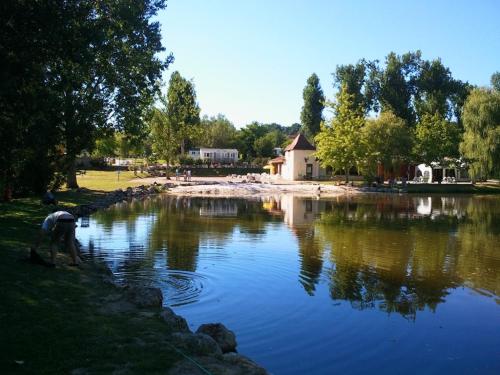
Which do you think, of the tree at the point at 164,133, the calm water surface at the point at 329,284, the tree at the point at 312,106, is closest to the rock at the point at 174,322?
the calm water surface at the point at 329,284

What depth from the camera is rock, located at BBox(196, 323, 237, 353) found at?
7664mm

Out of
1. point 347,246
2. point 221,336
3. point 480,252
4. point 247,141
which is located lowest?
point 480,252

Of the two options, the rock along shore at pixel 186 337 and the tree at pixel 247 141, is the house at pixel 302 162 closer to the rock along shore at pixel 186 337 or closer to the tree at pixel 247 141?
the tree at pixel 247 141

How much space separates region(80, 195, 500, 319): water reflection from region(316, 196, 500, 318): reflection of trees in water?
0.03 meters

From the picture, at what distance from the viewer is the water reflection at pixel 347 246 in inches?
488

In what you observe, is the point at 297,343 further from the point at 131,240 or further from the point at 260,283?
the point at 131,240

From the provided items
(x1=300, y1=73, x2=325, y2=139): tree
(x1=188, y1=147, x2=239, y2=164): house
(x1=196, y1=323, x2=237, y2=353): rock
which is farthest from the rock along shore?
(x1=188, y1=147, x2=239, y2=164): house

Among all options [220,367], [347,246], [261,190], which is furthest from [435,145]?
[220,367]

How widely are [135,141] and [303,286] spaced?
3052cm

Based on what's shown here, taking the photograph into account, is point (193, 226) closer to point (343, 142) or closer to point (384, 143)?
point (343, 142)

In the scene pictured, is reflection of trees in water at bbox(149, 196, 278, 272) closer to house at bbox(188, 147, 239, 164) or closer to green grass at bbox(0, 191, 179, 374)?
green grass at bbox(0, 191, 179, 374)

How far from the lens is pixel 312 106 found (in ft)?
293

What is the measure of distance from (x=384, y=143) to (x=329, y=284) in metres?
49.1

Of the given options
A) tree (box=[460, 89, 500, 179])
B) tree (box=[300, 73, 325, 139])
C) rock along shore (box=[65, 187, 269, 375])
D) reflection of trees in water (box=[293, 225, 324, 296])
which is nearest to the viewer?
rock along shore (box=[65, 187, 269, 375])
